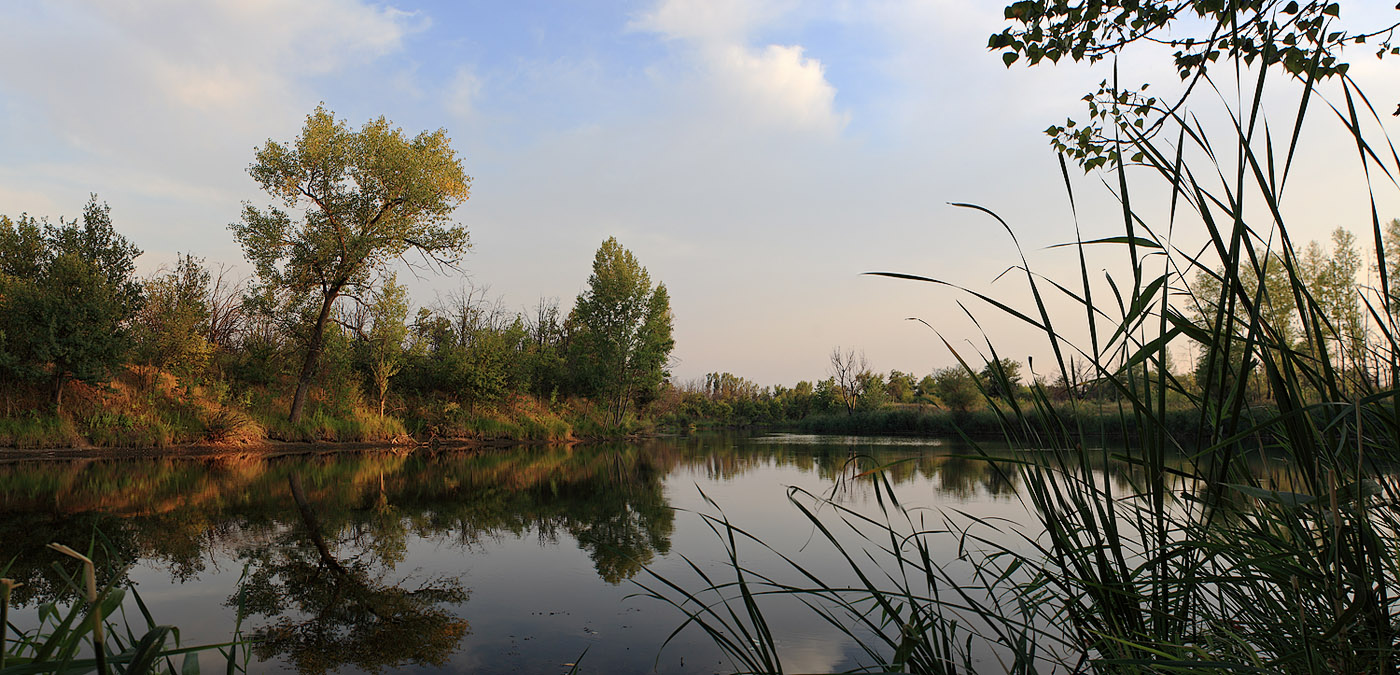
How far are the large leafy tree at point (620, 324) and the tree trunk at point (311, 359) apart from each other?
9.57m

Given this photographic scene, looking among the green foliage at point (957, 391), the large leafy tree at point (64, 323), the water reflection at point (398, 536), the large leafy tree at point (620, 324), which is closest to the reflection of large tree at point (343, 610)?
the water reflection at point (398, 536)

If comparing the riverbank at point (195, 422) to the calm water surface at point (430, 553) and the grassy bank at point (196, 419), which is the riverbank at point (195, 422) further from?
the calm water surface at point (430, 553)

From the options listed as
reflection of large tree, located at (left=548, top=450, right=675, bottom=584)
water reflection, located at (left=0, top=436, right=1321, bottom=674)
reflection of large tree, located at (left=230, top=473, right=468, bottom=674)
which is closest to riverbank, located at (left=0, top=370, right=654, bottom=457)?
water reflection, located at (left=0, top=436, right=1321, bottom=674)

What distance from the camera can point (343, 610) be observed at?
348 cm

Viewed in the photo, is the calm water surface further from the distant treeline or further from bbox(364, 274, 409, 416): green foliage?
bbox(364, 274, 409, 416): green foliage

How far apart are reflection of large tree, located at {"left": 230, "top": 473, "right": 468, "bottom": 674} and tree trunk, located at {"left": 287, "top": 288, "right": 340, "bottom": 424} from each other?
12.5 metres

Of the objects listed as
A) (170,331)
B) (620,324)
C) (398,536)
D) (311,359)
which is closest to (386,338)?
(311,359)

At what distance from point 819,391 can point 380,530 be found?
46607mm

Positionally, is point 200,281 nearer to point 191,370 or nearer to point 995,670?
point 191,370

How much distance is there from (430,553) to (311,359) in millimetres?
13185

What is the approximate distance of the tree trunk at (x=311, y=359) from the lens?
15.7m

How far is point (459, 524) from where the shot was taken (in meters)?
6.13

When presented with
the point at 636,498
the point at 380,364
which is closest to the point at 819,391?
the point at 380,364

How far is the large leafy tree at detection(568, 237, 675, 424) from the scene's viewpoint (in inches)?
962
